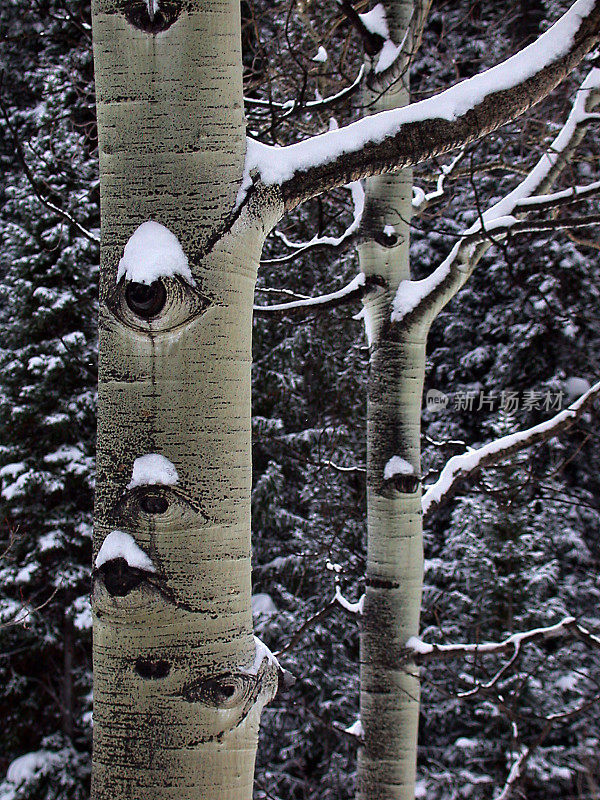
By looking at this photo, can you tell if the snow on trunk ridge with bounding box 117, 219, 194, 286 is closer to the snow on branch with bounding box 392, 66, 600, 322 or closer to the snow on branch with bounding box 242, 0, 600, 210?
the snow on branch with bounding box 242, 0, 600, 210

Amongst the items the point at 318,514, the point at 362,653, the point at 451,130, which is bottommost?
the point at 318,514

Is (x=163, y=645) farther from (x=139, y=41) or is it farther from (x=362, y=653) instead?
(x=362, y=653)

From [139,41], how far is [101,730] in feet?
3.00

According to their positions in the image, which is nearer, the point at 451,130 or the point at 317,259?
the point at 451,130

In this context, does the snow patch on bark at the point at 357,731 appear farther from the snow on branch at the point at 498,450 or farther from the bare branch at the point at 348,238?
the bare branch at the point at 348,238

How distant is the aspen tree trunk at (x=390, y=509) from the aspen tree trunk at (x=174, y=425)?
4.79 feet

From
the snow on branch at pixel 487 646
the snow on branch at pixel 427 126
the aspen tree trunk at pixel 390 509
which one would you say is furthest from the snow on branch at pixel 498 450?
the snow on branch at pixel 427 126

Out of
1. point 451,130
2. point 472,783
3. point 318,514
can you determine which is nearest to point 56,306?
point 318,514

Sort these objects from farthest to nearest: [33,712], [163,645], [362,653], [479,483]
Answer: [33,712]
[479,483]
[362,653]
[163,645]

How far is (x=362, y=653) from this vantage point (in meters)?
2.36

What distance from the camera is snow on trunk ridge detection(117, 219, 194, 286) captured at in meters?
0.83

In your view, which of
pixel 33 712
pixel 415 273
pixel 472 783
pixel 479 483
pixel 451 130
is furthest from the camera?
pixel 415 273

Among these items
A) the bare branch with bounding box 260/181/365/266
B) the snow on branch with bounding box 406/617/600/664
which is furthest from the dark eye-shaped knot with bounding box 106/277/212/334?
the snow on branch with bounding box 406/617/600/664

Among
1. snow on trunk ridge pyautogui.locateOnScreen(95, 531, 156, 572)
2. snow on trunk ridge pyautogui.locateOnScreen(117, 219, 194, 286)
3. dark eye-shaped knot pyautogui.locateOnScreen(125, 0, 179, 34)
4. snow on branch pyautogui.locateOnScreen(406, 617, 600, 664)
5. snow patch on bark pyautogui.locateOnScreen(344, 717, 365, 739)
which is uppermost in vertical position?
dark eye-shaped knot pyautogui.locateOnScreen(125, 0, 179, 34)
